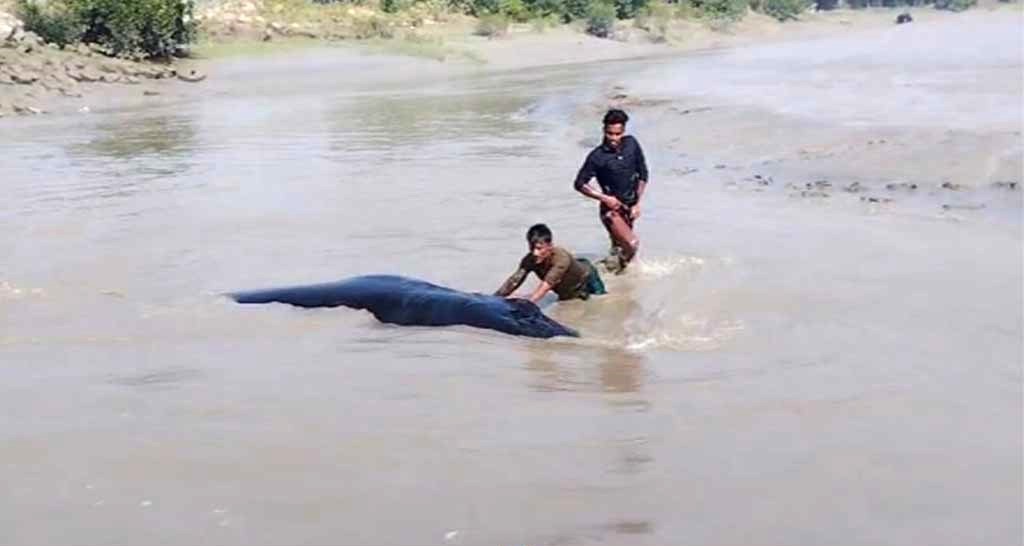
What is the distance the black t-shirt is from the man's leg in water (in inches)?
5.4

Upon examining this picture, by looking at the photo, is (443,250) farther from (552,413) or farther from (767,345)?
(552,413)

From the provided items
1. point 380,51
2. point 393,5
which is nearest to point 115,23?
point 380,51

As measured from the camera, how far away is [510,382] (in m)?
7.03

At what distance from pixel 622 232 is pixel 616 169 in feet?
1.56

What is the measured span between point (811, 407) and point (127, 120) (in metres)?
23.8

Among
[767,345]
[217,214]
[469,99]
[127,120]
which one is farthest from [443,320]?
[469,99]

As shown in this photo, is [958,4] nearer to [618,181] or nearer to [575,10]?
[575,10]

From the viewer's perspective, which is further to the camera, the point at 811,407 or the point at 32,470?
the point at 811,407

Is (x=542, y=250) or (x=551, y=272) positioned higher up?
(x=542, y=250)

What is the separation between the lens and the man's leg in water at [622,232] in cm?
1004

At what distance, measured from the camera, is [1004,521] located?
5.01 meters

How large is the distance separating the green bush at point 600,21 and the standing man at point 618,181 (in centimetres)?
5295

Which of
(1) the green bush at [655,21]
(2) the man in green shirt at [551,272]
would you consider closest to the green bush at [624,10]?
(1) the green bush at [655,21]

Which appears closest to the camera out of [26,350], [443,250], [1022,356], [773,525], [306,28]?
[773,525]
